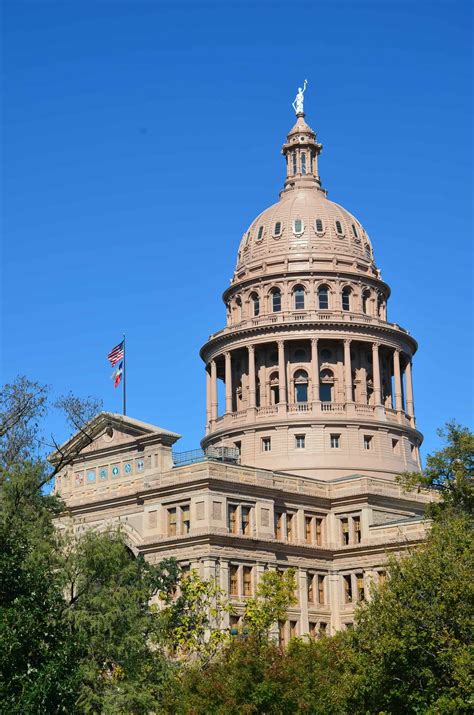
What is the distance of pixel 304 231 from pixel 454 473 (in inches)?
2089

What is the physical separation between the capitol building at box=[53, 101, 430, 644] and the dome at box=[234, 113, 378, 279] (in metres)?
0.16

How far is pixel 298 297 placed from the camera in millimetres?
120250

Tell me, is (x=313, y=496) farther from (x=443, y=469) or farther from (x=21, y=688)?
(x=21, y=688)

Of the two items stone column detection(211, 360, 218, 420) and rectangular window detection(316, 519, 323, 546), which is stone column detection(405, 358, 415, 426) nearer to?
stone column detection(211, 360, 218, 420)

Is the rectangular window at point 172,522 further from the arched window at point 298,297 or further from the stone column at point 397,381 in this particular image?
the arched window at point 298,297

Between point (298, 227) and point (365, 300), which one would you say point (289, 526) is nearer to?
point (365, 300)

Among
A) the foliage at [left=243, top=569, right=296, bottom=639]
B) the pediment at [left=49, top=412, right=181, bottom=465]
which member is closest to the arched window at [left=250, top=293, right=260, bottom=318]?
the pediment at [left=49, top=412, right=181, bottom=465]

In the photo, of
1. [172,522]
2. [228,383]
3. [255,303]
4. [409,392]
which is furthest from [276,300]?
[172,522]

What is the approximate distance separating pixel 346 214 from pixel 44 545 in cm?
7416

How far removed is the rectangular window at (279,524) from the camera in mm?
94312

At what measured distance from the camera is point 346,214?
128 metres

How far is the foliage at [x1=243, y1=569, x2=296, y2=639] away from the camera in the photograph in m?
72.2

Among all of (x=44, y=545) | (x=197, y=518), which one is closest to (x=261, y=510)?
(x=197, y=518)

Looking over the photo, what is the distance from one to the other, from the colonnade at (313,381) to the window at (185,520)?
24.6 m
